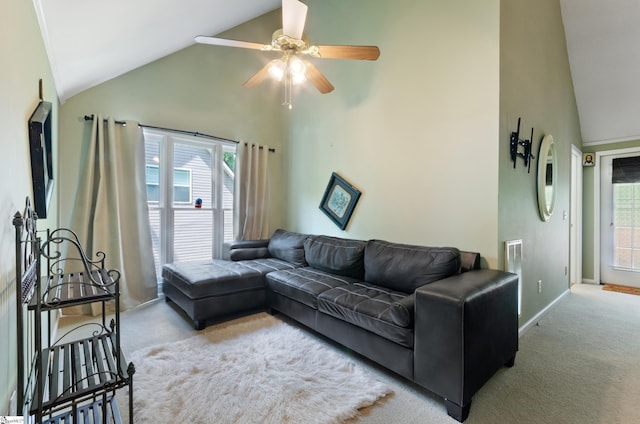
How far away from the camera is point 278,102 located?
15.2ft

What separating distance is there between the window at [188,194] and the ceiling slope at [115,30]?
2.67ft

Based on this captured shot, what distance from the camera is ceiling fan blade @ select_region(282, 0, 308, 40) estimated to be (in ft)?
6.05

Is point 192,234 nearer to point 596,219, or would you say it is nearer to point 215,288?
point 215,288

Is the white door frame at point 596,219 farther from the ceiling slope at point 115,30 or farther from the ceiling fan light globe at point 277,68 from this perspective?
the ceiling slope at point 115,30

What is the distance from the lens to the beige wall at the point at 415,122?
2328mm

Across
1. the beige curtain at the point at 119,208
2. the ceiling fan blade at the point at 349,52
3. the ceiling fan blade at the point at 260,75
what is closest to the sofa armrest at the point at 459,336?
the ceiling fan blade at the point at 349,52

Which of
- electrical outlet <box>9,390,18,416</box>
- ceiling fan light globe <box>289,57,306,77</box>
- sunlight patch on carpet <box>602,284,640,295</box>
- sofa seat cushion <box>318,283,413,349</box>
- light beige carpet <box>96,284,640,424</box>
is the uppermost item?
ceiling fan light globe <box>289,57,306,77</box>

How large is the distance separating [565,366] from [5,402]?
10.6 ft

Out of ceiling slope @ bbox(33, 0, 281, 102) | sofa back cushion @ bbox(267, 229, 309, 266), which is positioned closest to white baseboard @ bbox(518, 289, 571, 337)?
sofa back cushion @ bbox(267, 229, 309, 266)

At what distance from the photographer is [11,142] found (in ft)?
4.00

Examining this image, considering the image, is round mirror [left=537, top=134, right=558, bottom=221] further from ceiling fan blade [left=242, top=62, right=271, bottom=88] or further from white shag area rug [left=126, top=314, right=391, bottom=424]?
ceiling fan blade [left=242, top=62, right=271, bottom=88]

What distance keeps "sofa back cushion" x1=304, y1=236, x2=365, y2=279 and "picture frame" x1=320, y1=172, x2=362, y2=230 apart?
376 mm

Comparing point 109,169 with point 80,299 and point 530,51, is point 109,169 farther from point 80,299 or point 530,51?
point 530,51

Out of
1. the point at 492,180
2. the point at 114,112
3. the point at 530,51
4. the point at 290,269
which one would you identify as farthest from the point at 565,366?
the point at 114,112
